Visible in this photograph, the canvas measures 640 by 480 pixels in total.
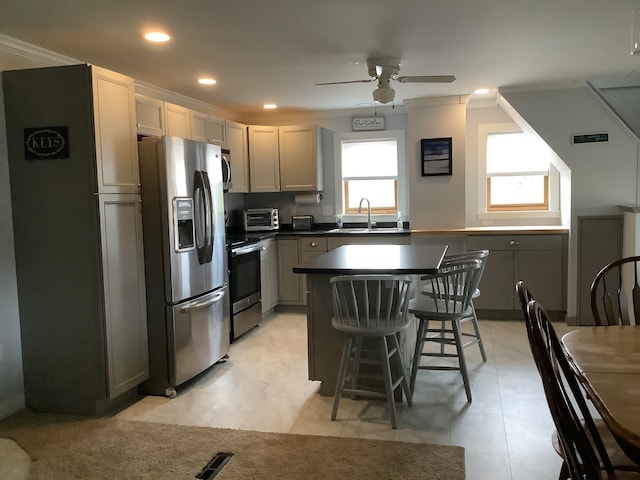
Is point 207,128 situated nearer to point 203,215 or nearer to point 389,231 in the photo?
point 203,215

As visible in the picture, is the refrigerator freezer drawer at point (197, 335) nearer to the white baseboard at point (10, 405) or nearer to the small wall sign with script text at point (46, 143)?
the white baseboard at point (10, 405)

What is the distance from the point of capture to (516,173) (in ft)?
18.8

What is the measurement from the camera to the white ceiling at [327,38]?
9.05ft

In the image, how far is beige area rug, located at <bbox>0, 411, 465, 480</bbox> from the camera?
2469 mm

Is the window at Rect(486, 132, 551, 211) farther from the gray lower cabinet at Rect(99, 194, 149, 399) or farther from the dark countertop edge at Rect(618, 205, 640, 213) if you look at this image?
the gray lower cabinet at Rect(99, 194, 149, 399)

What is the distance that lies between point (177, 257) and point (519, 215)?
3.89 m

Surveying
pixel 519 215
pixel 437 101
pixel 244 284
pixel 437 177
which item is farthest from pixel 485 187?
pixel 244 284

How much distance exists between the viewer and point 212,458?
8.64 ft

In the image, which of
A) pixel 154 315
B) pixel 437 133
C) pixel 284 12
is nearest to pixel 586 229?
pixel 437 133

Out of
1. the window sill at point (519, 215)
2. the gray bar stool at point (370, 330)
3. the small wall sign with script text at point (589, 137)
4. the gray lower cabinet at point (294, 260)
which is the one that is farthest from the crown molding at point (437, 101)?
the gray bar stool at point (370, 330)

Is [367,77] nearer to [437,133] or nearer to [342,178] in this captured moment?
[437,133]

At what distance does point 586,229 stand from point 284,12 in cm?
361

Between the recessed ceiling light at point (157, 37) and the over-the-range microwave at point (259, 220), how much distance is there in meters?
2.93

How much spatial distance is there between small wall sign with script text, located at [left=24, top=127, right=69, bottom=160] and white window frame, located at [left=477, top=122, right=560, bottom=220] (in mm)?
4248
